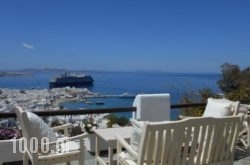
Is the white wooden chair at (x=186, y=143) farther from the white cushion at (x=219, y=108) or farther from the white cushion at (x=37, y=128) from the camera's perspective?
the white cushion at (x=219, y=108)

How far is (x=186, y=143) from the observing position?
3.15 meters

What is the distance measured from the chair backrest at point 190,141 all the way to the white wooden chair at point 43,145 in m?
0.87

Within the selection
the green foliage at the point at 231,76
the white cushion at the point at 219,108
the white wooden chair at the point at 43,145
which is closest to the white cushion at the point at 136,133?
the white wooden chair at the point at 43,145

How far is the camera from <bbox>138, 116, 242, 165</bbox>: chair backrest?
2.98 m

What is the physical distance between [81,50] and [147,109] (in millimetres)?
27323

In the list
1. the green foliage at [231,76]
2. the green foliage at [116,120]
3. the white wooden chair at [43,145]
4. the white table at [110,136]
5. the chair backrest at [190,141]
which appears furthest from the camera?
the green foliage at [231,76]

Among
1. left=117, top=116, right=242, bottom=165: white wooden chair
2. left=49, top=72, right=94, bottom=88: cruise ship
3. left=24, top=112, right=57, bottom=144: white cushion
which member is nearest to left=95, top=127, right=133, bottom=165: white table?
left=117, top=116, right=242, bottom=165: white wooden chair

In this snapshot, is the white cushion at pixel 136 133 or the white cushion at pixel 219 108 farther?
the white cushion at pixel 219 108

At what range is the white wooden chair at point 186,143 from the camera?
2.99m

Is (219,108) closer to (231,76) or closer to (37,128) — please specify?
(37,128)

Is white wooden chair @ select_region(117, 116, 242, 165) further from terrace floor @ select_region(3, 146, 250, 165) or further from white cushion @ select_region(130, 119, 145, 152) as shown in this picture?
terrace floor @ select_region(3, 146, 250, 165)

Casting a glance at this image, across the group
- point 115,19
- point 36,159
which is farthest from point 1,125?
point 115,19

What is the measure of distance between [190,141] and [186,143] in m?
0.14

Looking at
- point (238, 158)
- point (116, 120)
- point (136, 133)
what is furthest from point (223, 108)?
point (136, 133)
